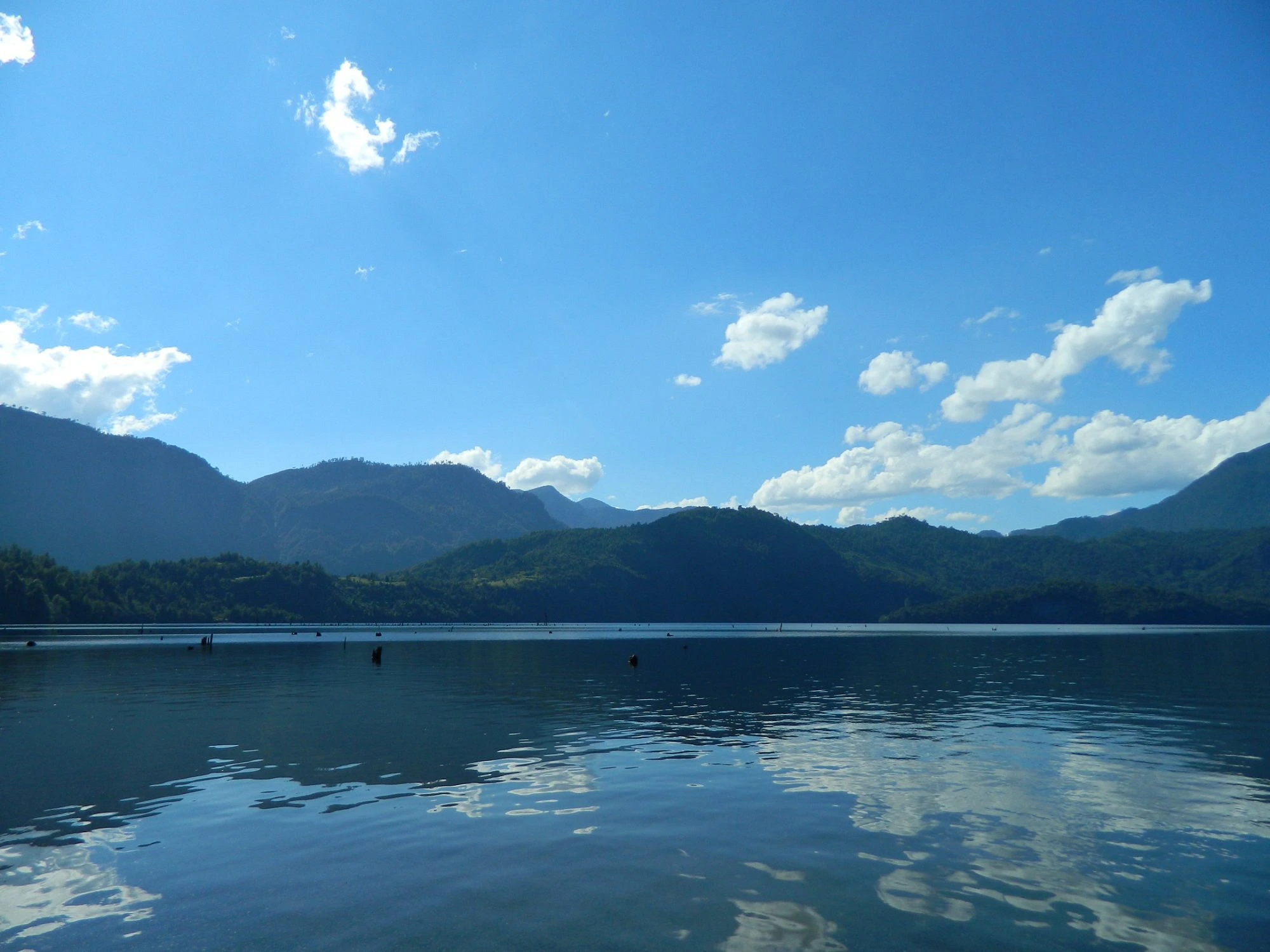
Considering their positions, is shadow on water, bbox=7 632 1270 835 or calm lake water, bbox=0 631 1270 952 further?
shadow on water, bbox=7 632 1270 835

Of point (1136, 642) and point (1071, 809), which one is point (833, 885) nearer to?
point (1071, 809)

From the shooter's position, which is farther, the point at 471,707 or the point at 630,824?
the point at 471,707

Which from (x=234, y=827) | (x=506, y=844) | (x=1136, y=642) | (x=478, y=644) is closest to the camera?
(x=506, y=844)

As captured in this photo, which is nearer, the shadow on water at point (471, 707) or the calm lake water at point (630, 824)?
the calm lake water at point (630, 824)

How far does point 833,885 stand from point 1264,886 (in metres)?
10.8

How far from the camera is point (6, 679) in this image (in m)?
71.2

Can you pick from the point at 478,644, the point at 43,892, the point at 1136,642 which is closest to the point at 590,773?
the point at 43,892

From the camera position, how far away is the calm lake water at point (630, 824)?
16312mm

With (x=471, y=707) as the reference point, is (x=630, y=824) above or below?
above

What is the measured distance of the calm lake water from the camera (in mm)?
16312

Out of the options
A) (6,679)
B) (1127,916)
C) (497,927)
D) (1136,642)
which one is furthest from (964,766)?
(1136,642)

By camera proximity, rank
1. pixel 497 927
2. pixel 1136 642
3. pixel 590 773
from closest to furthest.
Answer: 1. pixel 497 927
2. pixel 590 773
3. pixel 1136 642

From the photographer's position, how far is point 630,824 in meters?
24.1

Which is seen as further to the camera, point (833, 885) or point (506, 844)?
point (506, 844)
